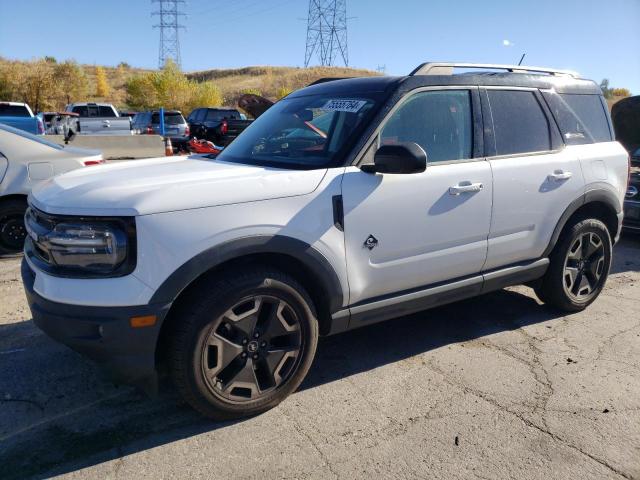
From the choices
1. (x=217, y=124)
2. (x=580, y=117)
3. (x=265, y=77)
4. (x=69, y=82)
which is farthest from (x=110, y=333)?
(x=265, y=77)

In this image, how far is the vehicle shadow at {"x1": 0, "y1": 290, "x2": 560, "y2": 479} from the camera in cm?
262

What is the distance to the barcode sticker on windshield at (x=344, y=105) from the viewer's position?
10.9 ft

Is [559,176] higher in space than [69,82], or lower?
lower

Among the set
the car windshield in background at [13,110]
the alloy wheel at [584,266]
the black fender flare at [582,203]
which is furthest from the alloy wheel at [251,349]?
the car windshield in background at [13,110]

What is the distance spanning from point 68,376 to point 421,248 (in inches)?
92.7

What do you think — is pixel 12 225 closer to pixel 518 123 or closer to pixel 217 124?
pixel 518 123

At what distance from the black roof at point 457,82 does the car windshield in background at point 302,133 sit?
0.36 feet

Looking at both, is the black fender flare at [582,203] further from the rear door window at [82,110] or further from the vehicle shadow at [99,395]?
the rear door window at [82,110]

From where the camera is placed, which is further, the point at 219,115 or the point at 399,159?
the point at 219,115

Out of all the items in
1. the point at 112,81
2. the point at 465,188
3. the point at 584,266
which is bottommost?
the point at 584,266

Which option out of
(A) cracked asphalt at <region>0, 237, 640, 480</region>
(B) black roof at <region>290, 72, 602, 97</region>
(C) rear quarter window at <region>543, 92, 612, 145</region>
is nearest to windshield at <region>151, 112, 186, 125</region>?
(A) cracked asphalt at <region>0, 237, 640, 480</region>

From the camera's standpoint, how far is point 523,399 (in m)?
3.14

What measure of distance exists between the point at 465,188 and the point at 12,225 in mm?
5162

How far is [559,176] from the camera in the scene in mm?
3951
